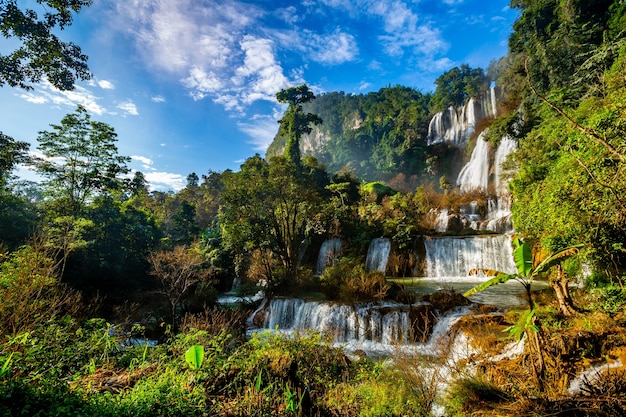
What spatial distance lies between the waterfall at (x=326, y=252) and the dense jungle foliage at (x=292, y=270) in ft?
2.84

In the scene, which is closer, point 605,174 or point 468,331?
point 605,174

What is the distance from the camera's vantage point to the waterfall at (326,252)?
814 inches

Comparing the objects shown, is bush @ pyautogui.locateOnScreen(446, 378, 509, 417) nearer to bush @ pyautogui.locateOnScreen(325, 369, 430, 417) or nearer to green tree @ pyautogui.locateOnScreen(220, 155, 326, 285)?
bush @ pyautogui.locateOnScreen(325, 369, 430, 417)

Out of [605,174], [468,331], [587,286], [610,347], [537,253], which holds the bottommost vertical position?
[468,331]

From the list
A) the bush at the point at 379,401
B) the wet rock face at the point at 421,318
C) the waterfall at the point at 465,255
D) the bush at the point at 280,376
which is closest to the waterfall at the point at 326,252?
the waterfall at the point at 465,255

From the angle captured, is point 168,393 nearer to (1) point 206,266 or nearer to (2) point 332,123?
(1) point 206,266

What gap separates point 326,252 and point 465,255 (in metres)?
9.48

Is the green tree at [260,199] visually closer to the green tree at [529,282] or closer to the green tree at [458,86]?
the green tree at [529,282]

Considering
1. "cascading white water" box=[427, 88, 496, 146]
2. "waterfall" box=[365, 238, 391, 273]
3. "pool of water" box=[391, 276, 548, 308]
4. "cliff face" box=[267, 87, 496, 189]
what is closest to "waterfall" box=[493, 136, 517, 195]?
"pool of water" box=[391, 276, 548, 308]

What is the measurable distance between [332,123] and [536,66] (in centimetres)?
6396

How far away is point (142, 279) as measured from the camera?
1712cm

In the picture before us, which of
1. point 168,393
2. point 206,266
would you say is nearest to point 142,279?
point 206,266

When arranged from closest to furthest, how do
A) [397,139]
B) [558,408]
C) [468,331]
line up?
[558,408]
[468,331]
[397,139]

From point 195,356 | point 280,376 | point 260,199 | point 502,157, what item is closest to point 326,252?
point 260,199
